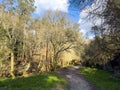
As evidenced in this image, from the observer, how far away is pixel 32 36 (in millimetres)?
46281

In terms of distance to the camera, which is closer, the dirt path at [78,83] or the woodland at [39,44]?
the dirt path at [78,83]

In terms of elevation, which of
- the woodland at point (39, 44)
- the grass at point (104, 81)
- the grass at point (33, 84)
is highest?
the woodland at point (39, 44)

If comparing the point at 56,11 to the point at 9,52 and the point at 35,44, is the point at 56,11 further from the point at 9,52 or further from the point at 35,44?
the point at 9,52

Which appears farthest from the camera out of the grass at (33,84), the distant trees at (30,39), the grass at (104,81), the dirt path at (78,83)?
the distant trees at (30,39)

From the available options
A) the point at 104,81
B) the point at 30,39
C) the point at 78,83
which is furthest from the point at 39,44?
the point at 78,83

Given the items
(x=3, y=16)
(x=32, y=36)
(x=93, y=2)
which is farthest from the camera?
(x=32, y=36)

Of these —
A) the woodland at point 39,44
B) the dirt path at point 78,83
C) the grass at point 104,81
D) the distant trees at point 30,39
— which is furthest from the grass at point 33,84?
the distant trees at point 30,39

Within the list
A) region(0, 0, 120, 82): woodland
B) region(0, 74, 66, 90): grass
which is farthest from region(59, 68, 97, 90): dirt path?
region(0, 0, 120, 82): woodland

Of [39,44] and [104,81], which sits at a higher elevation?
[39,44]

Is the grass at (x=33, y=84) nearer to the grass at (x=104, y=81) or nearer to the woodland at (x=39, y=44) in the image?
the grass at (x=104, y=81)

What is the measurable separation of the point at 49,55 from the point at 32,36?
296 inches

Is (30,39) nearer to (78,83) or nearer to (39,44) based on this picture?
(39,44)

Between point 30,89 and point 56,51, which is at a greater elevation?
point 56,51

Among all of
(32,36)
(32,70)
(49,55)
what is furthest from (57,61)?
(32,36)
